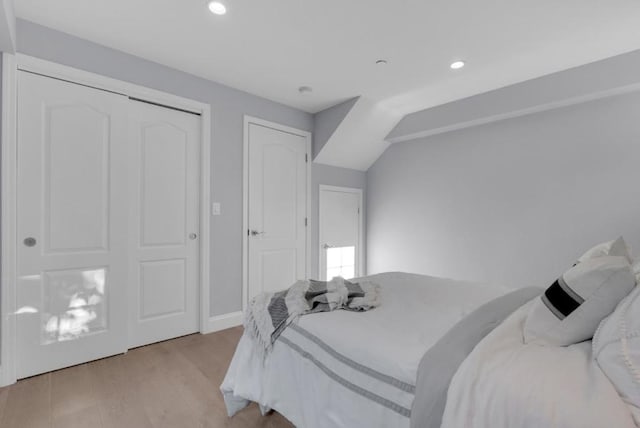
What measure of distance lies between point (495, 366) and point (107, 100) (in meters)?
2.98

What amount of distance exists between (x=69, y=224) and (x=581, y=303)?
299cm

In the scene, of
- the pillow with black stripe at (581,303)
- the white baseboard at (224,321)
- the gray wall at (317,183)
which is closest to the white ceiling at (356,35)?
the gray wall at (317,183)

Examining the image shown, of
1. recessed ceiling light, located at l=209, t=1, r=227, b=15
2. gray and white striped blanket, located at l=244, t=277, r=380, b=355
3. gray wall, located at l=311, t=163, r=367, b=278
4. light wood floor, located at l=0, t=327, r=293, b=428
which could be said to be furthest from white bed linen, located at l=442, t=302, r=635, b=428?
gray wall, located at l=311, t=163, r=367, b=278

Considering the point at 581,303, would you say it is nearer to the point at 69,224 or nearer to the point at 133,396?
the point at 133,396

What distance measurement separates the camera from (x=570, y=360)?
2.96ft

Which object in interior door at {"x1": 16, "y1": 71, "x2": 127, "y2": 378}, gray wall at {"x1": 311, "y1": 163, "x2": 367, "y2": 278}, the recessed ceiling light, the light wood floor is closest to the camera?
the light wood floor

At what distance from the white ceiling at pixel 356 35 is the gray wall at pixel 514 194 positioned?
0.57m

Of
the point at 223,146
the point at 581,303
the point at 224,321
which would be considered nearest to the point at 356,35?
the point at 223,146

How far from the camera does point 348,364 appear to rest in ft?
3.81

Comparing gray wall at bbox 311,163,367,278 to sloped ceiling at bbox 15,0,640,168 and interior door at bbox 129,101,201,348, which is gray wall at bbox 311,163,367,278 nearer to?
sloped ceiling at bbox 15,0,640,168

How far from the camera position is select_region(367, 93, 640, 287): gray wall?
102 inches

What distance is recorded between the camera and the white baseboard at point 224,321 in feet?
9.58

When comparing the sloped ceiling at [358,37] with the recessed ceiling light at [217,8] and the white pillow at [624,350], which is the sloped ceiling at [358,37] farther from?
the white pillow at [624,350]

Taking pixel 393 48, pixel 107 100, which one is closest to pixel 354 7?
pixel 393 48
